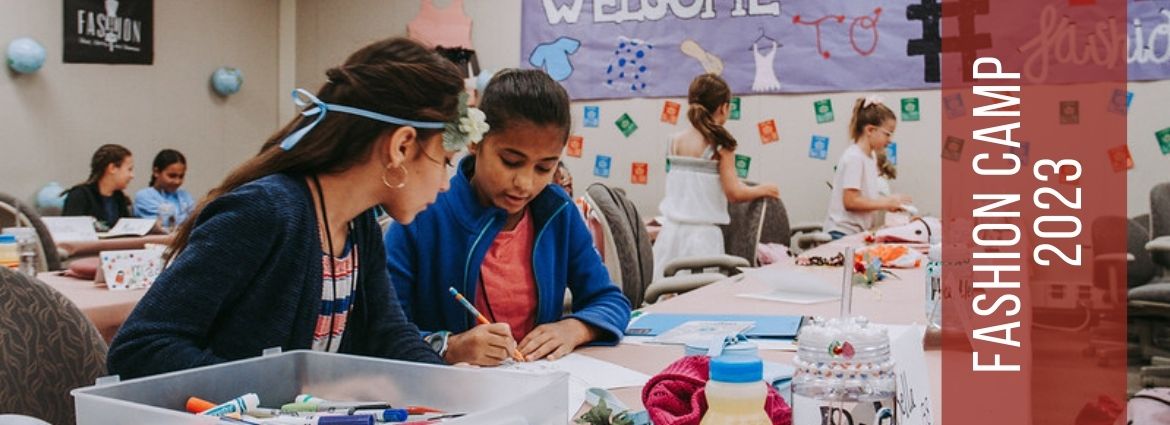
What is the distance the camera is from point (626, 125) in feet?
21.7

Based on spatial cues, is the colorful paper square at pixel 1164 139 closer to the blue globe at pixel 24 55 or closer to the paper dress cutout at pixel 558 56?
the paper dress cutout at pixel 558 56

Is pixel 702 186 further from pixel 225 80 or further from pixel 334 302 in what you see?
pixel 225 80

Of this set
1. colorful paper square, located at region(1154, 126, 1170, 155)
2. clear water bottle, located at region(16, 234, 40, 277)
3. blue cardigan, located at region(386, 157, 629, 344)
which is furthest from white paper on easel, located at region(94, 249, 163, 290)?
colorful paper square, located at region(1154, 126, 1170, 155)

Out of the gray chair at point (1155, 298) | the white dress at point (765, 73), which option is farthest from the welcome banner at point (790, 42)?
the gray chair at point (1155, 298)

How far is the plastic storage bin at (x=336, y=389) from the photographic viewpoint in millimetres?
808

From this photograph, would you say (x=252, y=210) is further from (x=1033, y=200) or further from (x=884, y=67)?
(x=884, y=67)

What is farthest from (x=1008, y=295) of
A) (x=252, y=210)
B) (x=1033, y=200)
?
(x=1033, y=200)

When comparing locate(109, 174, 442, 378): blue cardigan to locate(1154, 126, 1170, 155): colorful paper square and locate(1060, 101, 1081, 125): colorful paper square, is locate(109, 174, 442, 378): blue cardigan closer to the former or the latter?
locate(1060, 101, 1081, 125): colorful paper square

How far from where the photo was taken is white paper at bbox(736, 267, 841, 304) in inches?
93.3

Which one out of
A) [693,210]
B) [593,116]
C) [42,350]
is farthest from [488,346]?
[593,116]

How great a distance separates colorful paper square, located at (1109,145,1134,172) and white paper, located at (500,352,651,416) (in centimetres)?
497

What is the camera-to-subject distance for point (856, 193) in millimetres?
5070

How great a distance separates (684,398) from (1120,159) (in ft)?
17.7

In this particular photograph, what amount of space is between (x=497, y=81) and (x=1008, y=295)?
98 cm
